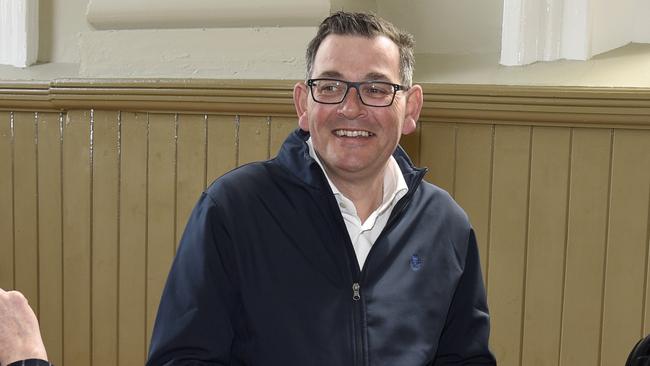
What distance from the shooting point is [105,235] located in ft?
10.4

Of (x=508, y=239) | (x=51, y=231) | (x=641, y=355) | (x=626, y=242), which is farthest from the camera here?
(x=51, y=231)

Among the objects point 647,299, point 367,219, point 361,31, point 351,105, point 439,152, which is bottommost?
point 647,299

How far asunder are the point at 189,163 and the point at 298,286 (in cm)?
130

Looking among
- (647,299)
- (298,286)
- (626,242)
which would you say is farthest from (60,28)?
(647,299)

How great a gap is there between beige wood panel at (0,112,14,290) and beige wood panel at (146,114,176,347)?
25.0 inches

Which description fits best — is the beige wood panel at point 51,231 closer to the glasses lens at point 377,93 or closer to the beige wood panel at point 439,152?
the beige wood panel at point 439,152

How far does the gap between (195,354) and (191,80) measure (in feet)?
4.59

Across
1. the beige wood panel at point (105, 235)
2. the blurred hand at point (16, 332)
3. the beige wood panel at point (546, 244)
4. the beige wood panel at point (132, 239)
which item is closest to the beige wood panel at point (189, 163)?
the beige wood panel at point (132, 239)

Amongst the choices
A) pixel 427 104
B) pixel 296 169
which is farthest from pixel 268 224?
pixel 427 104

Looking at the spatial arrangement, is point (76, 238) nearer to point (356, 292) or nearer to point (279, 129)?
point (279, 129)

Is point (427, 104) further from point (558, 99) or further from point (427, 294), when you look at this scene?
point (427, 294)

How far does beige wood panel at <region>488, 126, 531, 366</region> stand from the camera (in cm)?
274

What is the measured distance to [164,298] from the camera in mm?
1806

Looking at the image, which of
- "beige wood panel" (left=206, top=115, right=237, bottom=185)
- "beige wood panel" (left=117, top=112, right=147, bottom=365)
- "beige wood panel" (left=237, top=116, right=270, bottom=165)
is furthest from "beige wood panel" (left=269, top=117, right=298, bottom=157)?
"beige wood panel" (left=117, top=112, right=147, bottom=365)
